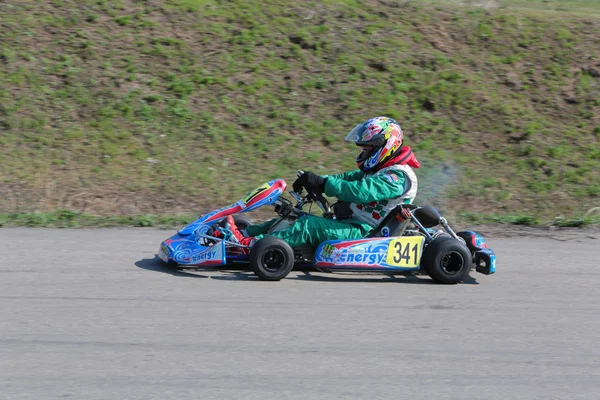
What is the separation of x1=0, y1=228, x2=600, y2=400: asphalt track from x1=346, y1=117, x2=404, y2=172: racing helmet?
3.49 feet

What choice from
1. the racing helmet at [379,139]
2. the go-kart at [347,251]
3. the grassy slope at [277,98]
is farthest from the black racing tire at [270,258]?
the grassy slope at [277,98]

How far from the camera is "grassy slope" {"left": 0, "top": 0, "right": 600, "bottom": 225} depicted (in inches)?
404

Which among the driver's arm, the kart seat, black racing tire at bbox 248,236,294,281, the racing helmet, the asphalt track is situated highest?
the racing helmet

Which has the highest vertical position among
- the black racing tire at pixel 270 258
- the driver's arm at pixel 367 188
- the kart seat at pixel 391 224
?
the driver's arm at pixel 367 188

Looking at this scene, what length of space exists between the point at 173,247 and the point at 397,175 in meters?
2.01

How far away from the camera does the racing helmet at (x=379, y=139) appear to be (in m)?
6.70

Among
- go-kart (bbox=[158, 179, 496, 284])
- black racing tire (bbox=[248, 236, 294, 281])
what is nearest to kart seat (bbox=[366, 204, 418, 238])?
go-kart (bbox=[158, 179, 496, 284])

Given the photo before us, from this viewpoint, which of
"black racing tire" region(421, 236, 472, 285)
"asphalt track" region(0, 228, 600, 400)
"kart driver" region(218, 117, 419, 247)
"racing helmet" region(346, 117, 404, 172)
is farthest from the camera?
"racing helmet" region(346, 117, 404, 172)

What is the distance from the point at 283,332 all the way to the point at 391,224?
1.89 m

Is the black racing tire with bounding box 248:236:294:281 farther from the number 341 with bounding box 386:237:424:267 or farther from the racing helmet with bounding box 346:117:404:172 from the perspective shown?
the racing helmet with bounding box 346:117:404:172

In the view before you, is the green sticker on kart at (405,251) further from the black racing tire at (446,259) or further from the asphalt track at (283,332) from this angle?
the asphalt track at (283,332)

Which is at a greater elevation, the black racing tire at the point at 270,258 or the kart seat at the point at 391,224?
the kart seat at the point at 391,224

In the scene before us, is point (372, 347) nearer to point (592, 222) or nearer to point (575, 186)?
point (592, 222)

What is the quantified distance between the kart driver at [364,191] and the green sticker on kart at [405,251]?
1.07 ft
